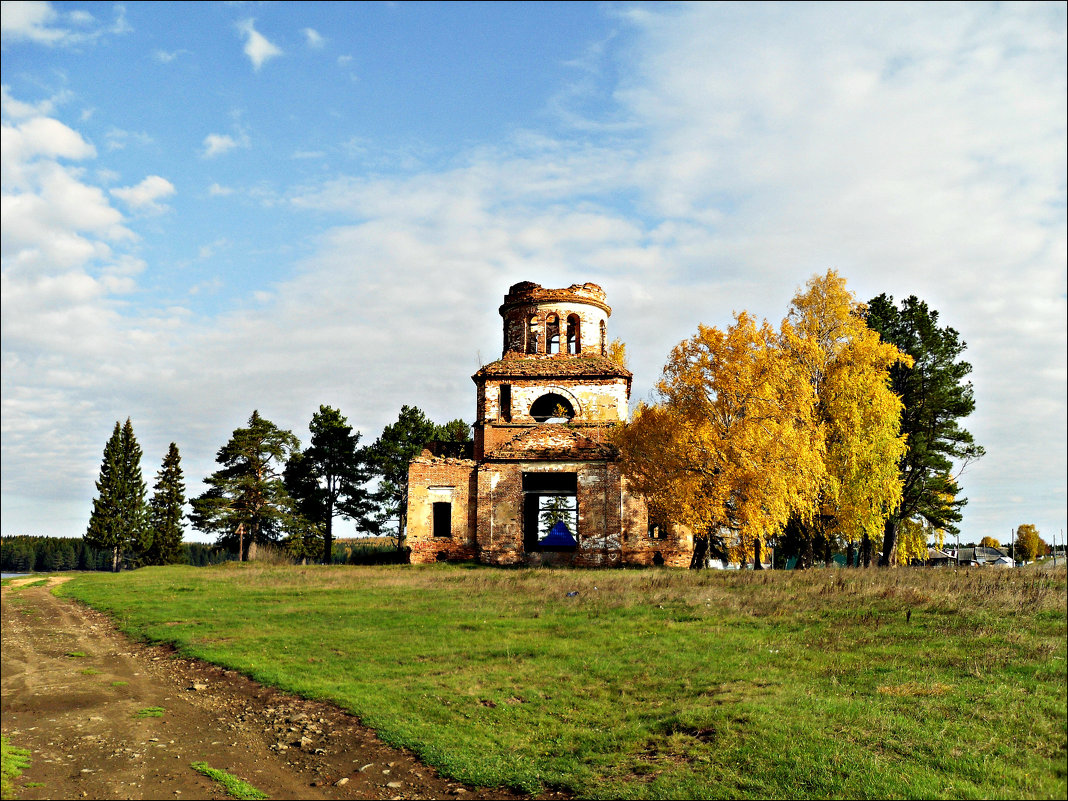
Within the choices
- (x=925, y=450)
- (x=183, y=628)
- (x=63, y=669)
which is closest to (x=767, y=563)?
(x=925, y=450)

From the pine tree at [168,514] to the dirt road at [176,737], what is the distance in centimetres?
3488

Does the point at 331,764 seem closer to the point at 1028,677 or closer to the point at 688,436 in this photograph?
the point at 1028,677

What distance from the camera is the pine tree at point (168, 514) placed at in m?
46.0

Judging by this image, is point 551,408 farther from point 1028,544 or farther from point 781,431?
point 1028,544

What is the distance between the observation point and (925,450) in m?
31.5

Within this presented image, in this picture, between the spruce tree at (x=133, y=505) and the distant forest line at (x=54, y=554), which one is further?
the distant forest line at (x=54, y=554)

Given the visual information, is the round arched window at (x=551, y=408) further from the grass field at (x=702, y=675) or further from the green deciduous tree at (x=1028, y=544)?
the green deciduous tree at (x=1028, y=544)

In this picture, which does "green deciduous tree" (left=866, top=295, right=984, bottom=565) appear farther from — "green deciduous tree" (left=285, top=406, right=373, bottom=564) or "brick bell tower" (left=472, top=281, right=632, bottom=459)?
"green deciduous tree" (left=285, top=406, right=373, bottom=564)

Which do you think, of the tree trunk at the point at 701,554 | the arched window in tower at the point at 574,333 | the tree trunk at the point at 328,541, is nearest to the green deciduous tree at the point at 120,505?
the tree trunk at the point at 328,541

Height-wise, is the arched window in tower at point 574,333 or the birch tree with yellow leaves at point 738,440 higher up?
the arched window in tower at point 574,333

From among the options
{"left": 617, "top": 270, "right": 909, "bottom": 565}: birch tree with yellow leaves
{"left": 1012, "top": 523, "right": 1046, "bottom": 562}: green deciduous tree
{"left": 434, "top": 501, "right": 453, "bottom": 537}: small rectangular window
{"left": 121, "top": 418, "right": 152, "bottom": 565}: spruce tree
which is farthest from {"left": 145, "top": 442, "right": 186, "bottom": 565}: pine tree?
{"left": 1012, "top": 523, "right": 1046, "bottom": 562}: green deciduous tree

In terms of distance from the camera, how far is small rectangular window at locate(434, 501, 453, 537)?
33.1 meters

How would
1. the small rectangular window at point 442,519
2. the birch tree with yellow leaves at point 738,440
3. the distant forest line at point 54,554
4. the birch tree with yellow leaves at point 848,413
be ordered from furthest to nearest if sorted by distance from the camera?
the distant forest line at point 54,554
the small rectangular window at point 442,519
the birch tree with yellow leaves at point 848,413
the birch tree with yellow leaves at point 738,440

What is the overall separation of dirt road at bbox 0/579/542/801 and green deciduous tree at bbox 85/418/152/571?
36.0 meters
